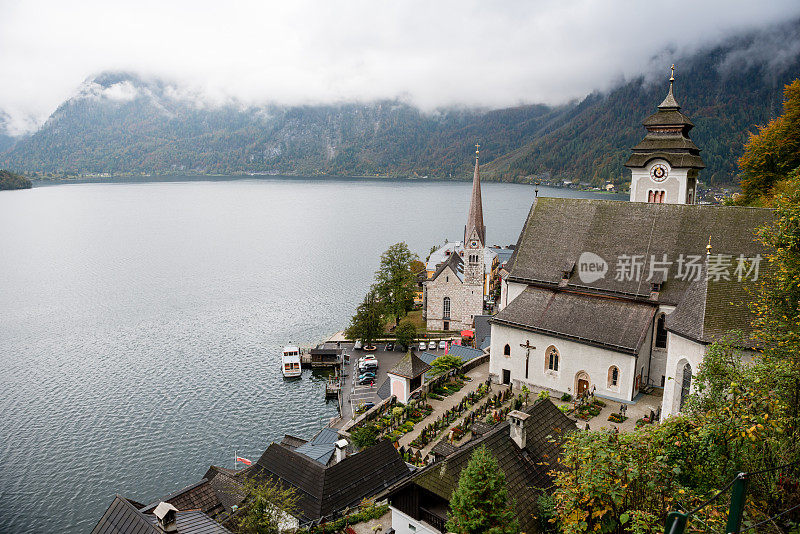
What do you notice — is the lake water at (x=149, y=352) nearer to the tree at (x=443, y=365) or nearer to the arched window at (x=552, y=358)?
the tree at (x=443, y=365)

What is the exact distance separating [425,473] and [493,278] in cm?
6101

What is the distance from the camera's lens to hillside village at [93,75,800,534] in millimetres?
18875

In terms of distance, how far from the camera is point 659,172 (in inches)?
1747

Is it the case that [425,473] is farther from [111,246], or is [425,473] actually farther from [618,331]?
[111,246]

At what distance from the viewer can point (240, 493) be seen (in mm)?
27000

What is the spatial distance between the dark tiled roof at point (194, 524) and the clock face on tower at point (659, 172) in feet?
136

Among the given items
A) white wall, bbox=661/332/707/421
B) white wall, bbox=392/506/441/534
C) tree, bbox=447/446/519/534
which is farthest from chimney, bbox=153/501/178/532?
white wall, bbox=661/332/707/421

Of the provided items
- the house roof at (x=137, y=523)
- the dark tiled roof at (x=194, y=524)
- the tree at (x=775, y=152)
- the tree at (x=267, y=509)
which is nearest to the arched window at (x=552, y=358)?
the tree at (x=267, y=509)

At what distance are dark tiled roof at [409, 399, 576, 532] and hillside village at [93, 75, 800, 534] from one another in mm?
56

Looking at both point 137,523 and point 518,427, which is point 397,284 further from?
point 137,523

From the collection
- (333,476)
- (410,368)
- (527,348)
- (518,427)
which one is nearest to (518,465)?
(518,427)

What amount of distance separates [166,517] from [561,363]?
25.1 meters

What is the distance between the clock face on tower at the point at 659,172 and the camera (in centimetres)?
4406

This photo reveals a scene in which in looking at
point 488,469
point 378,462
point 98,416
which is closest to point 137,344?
point 98,416
